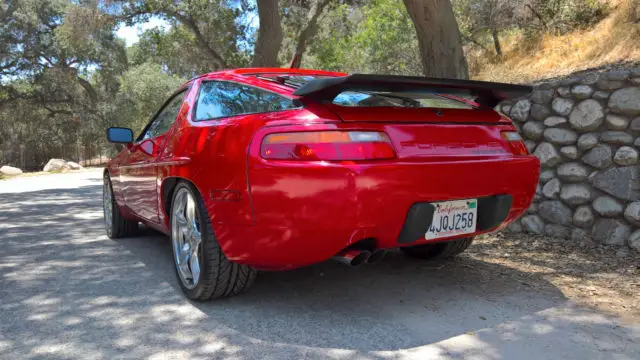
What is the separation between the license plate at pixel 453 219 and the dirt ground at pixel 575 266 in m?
0.94

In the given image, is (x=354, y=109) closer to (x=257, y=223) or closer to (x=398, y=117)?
(x=398, y=117)

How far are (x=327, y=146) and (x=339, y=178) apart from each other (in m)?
0.18

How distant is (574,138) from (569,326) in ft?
8.28

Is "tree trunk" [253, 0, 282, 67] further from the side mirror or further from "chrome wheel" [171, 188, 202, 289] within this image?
"chrome wheel" [171, 188, 202, 289]

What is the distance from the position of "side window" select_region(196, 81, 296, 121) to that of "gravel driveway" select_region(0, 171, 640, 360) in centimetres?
118

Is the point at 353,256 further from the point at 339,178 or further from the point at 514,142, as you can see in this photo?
the point at 514,142

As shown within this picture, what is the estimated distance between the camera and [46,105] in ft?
95.3

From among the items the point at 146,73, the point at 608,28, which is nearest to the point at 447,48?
the point at 608,28

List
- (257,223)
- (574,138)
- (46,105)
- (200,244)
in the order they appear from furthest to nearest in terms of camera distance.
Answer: (46,105) < (574,138) < (200,244) < (257,223)

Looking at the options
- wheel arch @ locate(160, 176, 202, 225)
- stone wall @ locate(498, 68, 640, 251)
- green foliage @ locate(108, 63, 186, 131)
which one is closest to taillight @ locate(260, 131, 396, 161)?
wheel arch @ locate(160, 176, 202, 225)

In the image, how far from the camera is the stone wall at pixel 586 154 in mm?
4348

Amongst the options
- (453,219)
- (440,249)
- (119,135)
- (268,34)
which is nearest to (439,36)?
(440,249)

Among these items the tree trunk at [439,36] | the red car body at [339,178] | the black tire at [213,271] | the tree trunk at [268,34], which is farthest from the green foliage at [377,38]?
the black tire at [213,271]

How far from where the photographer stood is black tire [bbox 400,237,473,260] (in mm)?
3965
